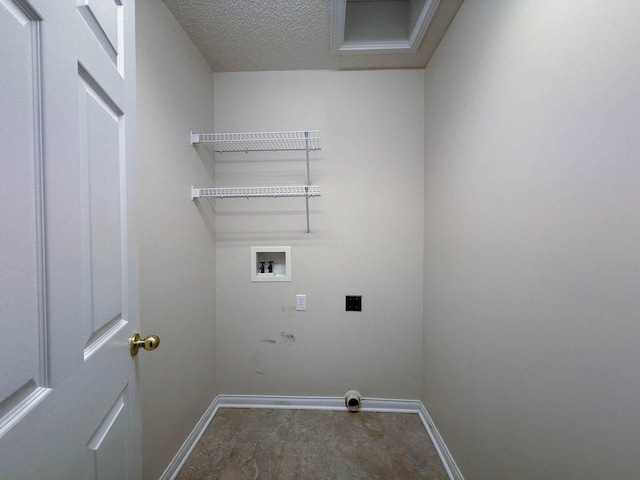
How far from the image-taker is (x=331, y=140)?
1.81 meters

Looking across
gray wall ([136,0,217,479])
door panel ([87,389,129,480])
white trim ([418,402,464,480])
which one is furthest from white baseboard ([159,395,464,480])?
door panel ([87,389,129,480])

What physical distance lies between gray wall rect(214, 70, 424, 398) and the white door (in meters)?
1.11

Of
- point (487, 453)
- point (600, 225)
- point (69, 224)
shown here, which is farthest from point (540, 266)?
point (69, 224)

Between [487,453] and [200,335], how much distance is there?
1637 millimetres

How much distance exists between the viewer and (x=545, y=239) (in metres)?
0.81

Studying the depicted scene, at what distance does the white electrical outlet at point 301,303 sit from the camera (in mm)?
1867

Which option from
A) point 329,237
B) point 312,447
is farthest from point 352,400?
point 329,237

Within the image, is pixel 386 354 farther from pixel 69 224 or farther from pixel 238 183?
pixel 69 224

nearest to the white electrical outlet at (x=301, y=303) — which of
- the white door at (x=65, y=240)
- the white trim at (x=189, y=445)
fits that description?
the white trim at (x=189, y=445)

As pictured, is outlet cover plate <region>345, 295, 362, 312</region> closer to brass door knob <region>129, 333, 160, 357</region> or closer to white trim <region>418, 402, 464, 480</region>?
white trim <region>418, 402, 464, 480</region>

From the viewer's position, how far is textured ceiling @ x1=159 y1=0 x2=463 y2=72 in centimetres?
131

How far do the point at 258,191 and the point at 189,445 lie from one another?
1.61 m

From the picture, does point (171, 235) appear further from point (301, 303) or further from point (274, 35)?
point (274, 35)

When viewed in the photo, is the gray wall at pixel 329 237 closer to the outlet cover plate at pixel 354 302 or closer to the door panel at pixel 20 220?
the outlet cover plate at pixel 354 302
